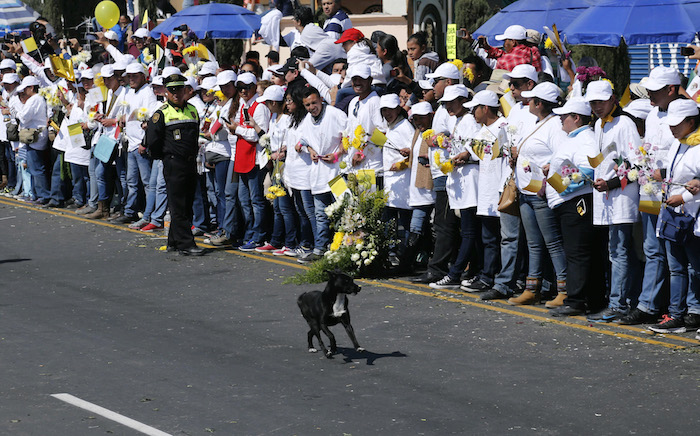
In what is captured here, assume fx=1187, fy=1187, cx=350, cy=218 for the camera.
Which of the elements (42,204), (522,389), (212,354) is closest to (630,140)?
(522,389)

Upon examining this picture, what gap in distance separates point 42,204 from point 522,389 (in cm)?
1390

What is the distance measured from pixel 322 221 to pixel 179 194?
2145 mm

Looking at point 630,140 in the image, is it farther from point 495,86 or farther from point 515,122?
point 495,86

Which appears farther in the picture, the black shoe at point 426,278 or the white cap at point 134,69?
the white cap at point 134,69

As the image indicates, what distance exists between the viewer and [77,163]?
1967 centimetres

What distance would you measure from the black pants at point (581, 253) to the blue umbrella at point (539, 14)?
528cm

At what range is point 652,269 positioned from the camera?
11.2m

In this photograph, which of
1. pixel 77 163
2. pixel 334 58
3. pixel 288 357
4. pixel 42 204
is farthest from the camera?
pixel 42 204

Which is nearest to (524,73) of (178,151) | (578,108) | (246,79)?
(578,108)

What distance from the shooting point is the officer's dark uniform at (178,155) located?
15547mm

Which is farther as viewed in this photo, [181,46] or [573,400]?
[181,46]

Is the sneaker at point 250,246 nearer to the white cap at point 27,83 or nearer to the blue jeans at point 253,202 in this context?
the blue jeans at point 253,202

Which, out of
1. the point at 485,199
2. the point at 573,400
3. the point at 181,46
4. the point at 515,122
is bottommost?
the point at 573,400

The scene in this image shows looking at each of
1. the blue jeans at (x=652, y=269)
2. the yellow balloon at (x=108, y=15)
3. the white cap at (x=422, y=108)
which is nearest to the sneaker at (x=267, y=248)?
the white cap at (x=422, y=108)
